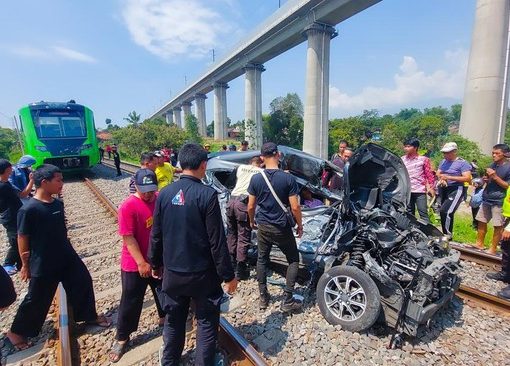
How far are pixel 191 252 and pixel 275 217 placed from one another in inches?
53.9

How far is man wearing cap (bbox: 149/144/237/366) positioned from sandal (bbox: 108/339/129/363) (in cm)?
71

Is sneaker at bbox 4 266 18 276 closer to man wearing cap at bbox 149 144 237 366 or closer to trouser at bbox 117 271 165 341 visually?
trouser at bbox 117 271 165 341

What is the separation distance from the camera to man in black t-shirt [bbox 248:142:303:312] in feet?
11.4

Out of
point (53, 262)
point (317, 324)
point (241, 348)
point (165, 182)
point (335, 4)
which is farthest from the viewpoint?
point (335, 4)

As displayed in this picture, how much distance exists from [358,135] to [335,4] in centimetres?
2990

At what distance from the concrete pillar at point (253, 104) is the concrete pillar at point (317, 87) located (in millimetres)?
11415

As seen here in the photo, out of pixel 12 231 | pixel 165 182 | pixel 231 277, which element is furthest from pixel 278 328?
pixel 12 231

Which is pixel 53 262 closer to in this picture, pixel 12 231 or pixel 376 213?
pixel 12 231

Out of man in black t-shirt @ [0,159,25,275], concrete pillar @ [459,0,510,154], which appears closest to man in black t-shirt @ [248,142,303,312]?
man in black t-shirt @ [0,159,25,275]

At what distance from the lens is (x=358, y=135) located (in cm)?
4894

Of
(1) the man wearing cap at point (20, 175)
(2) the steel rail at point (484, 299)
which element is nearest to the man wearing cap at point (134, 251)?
(2) the steel rail at point (484, 299)

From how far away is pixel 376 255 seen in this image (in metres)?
3.49

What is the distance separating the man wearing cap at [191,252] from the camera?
7.65 ft

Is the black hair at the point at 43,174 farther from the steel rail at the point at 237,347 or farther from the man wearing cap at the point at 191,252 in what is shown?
the steel rail at the point at 237,347
